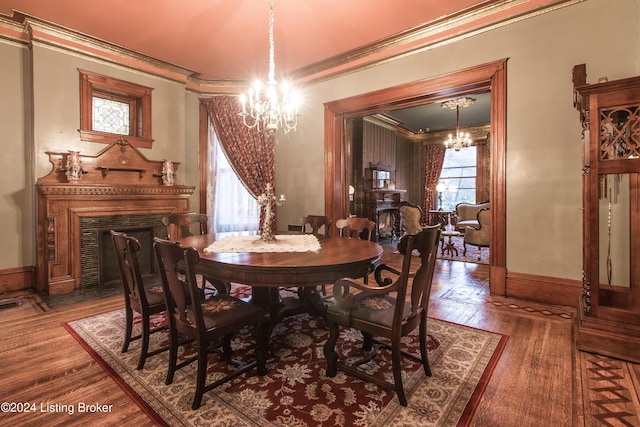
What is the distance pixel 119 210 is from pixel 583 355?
192 inches

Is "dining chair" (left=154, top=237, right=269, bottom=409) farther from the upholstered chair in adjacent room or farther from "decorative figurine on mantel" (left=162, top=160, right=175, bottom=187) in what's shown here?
the upholstered chair in adjacent room

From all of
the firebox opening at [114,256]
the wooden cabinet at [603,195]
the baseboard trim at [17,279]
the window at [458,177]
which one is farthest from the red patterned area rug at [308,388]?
the window at [458,177]

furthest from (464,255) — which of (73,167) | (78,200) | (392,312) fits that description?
(73,167)

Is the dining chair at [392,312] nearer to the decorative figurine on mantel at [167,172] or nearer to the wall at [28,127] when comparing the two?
the decorative figurine on mantel at [167,172]

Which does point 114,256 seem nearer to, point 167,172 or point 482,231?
point 167,172

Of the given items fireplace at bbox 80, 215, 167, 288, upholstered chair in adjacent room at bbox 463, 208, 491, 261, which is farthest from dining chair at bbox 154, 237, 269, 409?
upholstered chair in adjacent room at bbox 463, 208, 491, 261

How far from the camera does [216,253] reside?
2178 mm

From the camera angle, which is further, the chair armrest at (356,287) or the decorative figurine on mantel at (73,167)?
the decorative figurine on mantel at (73,167)

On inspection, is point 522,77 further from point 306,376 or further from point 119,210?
point 119,210

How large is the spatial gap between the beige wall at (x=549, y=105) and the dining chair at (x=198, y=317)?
114 inches

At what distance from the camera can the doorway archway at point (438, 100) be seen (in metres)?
3.46

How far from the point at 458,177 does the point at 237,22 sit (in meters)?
8.12

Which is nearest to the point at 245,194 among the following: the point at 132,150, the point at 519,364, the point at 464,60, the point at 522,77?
the point at 132,150

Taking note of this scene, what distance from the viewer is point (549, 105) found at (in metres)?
3.17
